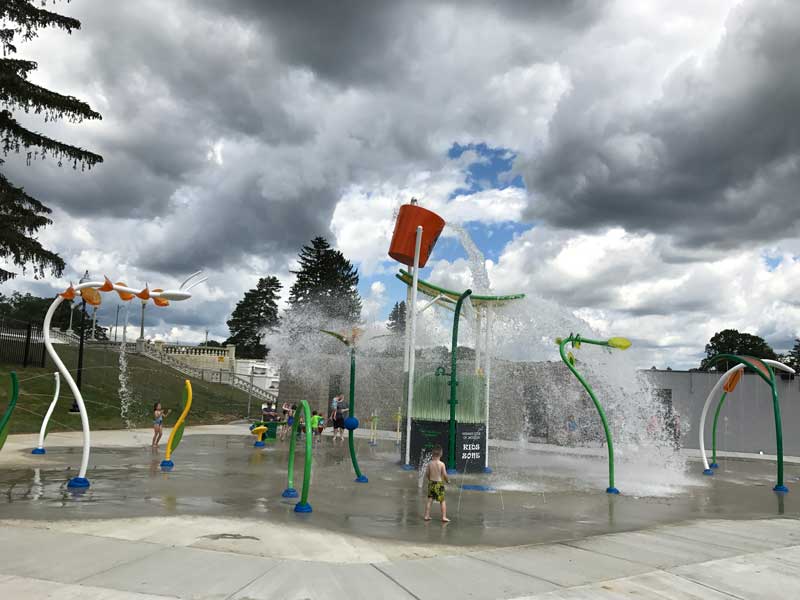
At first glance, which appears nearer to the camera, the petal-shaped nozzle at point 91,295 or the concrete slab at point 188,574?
the concrete slab at point 188,574

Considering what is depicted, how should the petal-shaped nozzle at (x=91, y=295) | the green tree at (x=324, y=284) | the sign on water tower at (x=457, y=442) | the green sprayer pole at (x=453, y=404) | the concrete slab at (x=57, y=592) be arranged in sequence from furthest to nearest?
1. the green tree at (x=324, y=284)
2. the sign on water tower at (x=457, y=442)
3. the green sprayer pole at (x=453, y=404)
4. the petal-shaped nozzle at (x=91, y=295)
5. the concrete slab at (x=57, y=592)

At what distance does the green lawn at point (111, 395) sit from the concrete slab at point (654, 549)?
48.1ft

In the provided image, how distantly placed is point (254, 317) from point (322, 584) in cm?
8681

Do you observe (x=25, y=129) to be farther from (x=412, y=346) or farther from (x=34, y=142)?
(x=412, y=346)

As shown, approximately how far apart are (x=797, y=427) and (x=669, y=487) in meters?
15.8

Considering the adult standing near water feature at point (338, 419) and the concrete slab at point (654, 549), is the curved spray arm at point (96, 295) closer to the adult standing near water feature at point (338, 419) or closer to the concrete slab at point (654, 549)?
the concrete slab at point (654, 549)

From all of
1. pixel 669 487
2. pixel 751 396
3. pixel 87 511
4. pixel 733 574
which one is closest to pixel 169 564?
pixel 87 511

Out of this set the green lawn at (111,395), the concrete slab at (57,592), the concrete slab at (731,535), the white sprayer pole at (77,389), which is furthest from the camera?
the green lawn at (111,395)

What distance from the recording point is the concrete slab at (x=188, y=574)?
5.07 metres

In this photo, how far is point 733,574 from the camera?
21.1ft

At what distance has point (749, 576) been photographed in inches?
251

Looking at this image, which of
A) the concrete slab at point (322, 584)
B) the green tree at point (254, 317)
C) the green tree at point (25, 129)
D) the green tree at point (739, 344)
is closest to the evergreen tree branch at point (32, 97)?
the green tree at point (25, 129)

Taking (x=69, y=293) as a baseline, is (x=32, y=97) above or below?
above

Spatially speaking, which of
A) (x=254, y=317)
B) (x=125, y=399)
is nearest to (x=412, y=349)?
(x=125, y=399)
